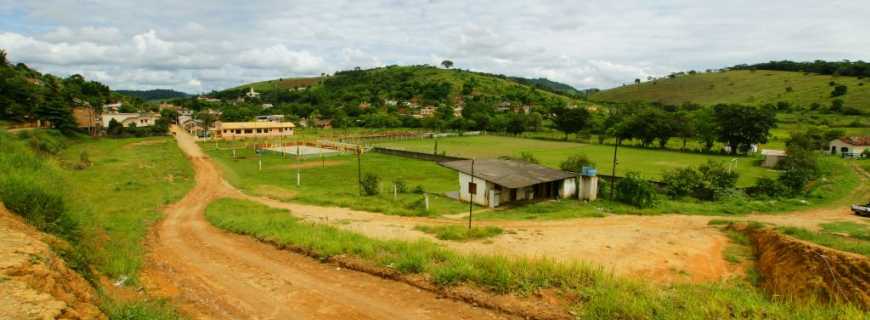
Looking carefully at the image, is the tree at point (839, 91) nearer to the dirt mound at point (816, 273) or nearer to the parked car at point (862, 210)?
the parked car at point (862, 210)

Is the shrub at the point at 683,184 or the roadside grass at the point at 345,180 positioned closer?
the roadside grass at the point at 345,180

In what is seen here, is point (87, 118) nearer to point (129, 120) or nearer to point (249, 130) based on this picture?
point (129, 120)

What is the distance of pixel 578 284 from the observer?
7.48 m

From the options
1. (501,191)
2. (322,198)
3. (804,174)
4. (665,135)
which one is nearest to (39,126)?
(322,198)

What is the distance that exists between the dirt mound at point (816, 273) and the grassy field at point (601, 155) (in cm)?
2344

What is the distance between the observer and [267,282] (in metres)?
8.35

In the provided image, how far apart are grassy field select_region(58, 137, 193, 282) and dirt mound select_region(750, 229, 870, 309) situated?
1334 cm

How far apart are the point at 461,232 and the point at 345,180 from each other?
62.9ft

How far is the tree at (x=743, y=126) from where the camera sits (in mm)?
49625

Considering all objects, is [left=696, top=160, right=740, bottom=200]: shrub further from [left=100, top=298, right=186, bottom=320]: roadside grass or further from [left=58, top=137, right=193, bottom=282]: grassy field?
[left=58, top=137, right=193, bottom=282]: grassy field

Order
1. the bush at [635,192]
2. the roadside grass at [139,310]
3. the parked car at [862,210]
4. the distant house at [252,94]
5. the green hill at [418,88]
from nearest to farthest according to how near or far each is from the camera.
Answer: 1. the roadside grass at [139,310]
2. the parked car at [862,210]
3. the bush at [635,192]
4. the green hill at [418,88]
5. the distant house at [252,94]

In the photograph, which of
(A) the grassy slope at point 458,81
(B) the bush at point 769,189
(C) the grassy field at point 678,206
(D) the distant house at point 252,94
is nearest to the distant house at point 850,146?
(C) the grassy field at point 678,206

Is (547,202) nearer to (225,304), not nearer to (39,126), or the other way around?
(225,304)

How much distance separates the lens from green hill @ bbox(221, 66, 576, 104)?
480 ft
